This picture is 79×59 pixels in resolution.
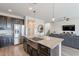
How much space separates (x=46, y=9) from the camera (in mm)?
4043

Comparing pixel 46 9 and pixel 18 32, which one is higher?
pixel 46 9

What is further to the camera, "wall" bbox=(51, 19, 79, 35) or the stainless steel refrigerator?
the stainless steel refrigerator

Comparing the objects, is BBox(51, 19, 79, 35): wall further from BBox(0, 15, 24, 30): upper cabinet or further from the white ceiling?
BBox(0, 15, 24, 30): upper cabinet

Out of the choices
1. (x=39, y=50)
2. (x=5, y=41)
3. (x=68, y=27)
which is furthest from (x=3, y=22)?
(x=68, y=27)

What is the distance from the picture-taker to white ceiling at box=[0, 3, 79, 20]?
2.97 m

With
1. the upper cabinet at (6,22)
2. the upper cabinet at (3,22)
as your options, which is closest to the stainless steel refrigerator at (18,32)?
the upper cabinet at (6,22)

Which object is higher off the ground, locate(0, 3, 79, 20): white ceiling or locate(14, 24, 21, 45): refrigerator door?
locate(0, 3, 79, 20): white ceiling

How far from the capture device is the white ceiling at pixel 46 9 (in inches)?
117

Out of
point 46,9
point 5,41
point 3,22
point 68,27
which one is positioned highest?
point 46,9

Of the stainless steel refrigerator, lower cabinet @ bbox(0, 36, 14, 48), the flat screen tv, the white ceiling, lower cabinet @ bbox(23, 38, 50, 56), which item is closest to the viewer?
lower cabinet @ bbox(23, 38, 50, 56)

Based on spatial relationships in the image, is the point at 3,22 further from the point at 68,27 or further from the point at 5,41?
the point at 68,27

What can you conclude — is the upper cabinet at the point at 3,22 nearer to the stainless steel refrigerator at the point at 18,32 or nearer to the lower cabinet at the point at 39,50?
the stainless steel refrigerator at the point at 18,32

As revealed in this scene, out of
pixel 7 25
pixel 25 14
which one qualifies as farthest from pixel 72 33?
pixel 7 25

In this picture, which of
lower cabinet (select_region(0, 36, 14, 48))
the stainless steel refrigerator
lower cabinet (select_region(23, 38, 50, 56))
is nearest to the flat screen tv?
lower cabinet (select_region(23, 38, 50, 56))
